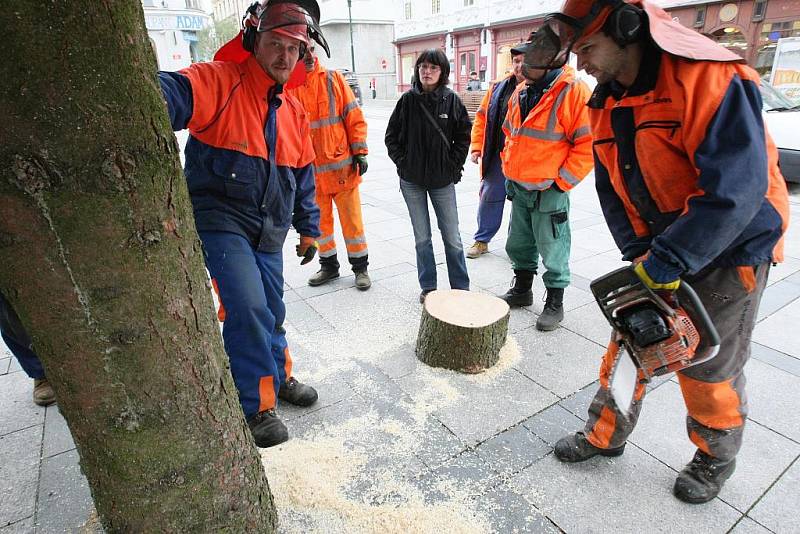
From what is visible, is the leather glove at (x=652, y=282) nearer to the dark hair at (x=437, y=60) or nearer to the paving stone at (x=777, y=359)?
the paving stone at (x=777, y=359)

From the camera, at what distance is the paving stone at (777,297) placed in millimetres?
3723

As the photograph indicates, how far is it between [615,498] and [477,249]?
3.20 meters

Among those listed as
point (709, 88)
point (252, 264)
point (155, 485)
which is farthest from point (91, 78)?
point (709, 88)

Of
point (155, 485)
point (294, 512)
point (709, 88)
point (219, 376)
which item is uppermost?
point (709, 88)

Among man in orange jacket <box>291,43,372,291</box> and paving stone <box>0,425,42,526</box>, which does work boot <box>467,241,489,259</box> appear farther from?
paving stone <box>0,425,42,526</box>

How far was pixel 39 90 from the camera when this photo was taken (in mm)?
943

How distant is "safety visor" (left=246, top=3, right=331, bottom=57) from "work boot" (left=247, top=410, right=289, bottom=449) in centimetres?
178

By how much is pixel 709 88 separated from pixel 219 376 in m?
1.72

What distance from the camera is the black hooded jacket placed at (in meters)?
3.63

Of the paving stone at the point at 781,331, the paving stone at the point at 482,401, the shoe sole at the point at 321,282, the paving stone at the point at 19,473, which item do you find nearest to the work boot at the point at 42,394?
the paving stone at the point at 19,473

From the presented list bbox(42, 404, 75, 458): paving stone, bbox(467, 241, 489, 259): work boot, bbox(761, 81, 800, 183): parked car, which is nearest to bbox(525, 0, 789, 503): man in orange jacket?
bbox(42, 404, 75, 458): paving stone

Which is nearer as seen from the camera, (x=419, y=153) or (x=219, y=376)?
(x=219, y=376)

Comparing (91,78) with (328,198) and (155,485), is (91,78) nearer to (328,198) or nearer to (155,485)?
(155,485)

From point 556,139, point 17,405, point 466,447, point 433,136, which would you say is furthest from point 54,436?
point 556,139
